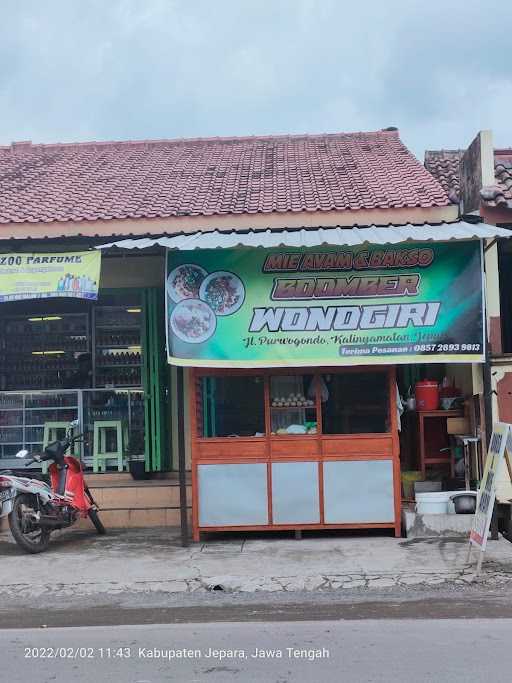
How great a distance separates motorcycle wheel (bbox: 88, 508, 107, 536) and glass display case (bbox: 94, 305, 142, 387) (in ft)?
8.06

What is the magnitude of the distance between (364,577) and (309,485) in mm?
1689

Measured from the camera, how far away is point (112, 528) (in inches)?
384

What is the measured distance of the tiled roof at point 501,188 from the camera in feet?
31.0

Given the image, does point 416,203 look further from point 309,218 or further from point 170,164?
point 170,164

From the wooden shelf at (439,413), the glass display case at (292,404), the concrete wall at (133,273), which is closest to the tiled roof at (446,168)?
the wooden shelf at (439,413)

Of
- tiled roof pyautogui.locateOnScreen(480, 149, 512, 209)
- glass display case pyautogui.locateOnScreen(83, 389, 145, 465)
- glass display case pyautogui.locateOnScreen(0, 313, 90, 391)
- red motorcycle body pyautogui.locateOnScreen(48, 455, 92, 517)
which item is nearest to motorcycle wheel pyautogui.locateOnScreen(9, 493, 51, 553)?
red motorcycle body pyautogui.locateOnScreen(48, 455, 92, 517)

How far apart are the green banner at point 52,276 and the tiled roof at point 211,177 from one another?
1.40 meters

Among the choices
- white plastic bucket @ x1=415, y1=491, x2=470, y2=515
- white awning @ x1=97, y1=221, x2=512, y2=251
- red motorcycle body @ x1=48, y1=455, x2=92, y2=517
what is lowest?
white plastic bucket @ x1=415, y1=491, x2=470, y2=515

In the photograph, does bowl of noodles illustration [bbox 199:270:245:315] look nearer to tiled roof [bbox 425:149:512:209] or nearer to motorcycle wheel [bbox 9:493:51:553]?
motorcycle wheel [bbox 9:493:51:553]

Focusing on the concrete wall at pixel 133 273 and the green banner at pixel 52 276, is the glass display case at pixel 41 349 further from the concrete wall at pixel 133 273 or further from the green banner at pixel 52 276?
the green banner at pixel 52 276

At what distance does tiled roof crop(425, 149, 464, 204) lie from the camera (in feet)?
36.6

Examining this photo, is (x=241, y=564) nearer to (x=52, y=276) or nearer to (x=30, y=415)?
(x=52, y=276)

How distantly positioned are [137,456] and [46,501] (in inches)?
95.2

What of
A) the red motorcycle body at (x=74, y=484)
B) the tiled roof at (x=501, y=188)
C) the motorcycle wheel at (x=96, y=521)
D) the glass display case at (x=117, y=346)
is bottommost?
the motorcycle wheel at (x=96, y=521)
